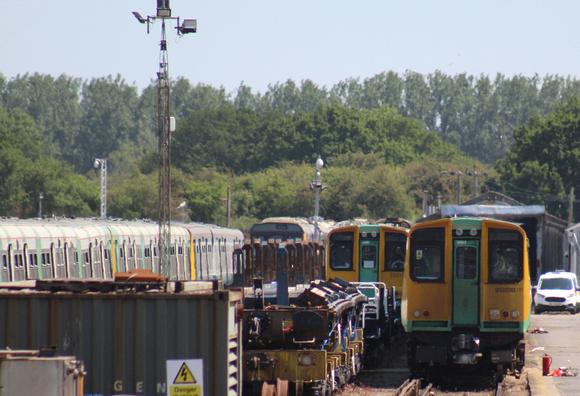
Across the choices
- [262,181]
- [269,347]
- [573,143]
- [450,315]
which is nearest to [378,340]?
[450,315]

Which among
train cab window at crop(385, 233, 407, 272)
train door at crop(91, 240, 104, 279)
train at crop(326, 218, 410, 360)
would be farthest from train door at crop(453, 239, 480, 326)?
train door at crop(91, 240, 104, 279)

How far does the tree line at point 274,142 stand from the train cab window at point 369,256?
181 feet

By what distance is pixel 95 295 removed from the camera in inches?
369

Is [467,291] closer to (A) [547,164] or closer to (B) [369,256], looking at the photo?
(B) [369,256]

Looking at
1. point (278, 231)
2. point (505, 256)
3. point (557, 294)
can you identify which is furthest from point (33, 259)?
point (278, 231)

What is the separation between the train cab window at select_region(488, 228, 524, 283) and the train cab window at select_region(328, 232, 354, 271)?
8.34m

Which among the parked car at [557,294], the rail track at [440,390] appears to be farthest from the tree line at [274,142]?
the rail track at [440,390]

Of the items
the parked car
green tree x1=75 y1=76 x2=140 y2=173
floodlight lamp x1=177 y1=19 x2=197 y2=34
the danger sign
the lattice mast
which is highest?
green tree x1=75 y1=76 x2=140 y2=173

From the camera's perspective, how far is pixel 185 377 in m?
8.93

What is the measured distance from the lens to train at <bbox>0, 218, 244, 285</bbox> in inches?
849

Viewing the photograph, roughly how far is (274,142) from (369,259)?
8164cm

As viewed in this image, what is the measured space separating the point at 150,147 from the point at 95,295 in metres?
129

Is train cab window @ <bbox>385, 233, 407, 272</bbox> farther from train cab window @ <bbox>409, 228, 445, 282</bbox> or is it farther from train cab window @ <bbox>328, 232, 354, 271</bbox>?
train cab window @ <bbox>409, 228, 445, 282</bbox>

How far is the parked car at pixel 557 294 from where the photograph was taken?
33.6 metres
